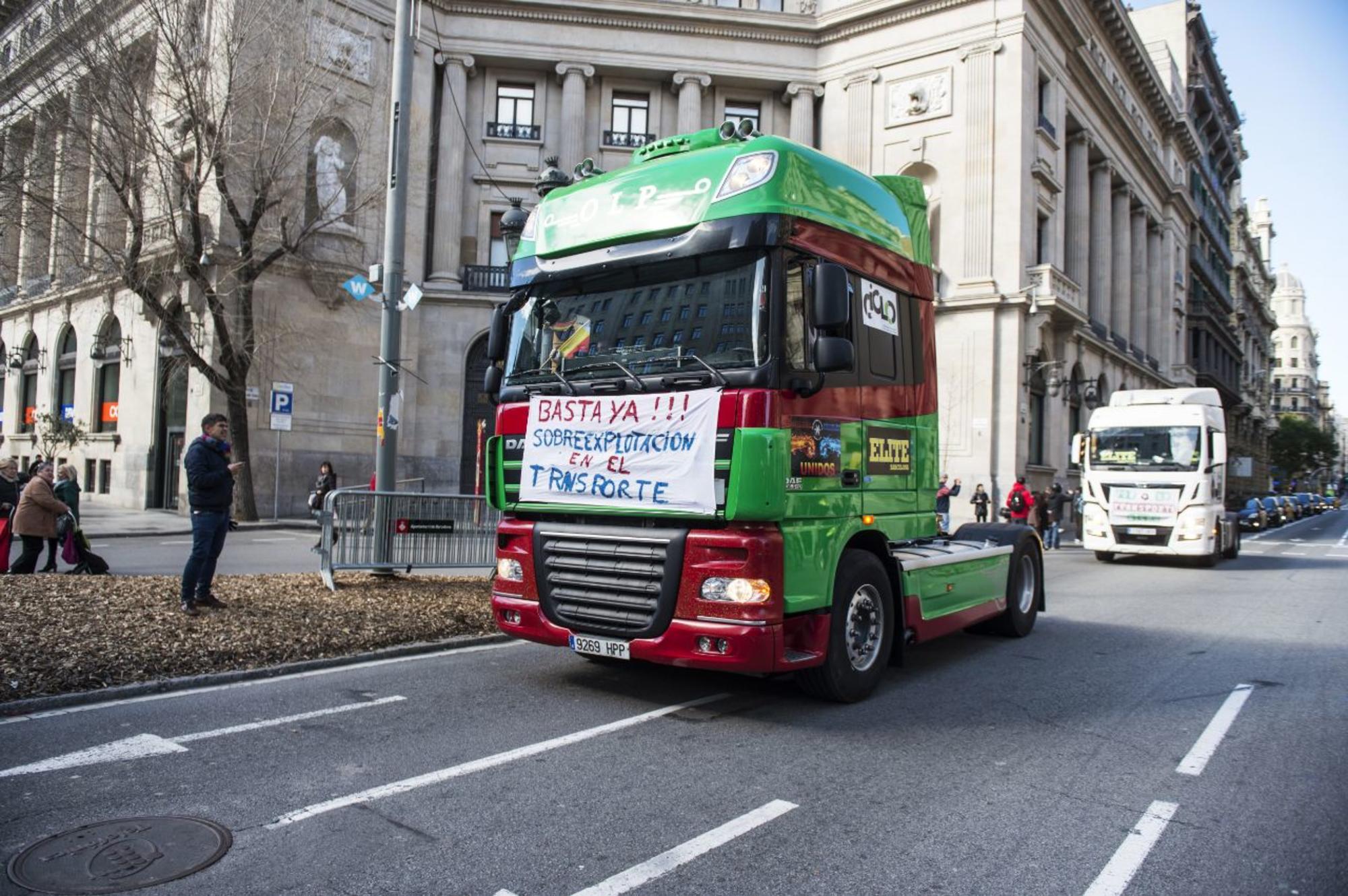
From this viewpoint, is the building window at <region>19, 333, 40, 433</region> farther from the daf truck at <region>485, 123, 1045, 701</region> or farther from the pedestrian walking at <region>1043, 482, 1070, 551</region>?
the pedestrian walking at <region>1043, 482, 1070, 551</region>

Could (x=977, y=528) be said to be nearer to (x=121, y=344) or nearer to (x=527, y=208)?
(x=527, y=208)

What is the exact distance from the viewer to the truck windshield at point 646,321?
5.82 metres

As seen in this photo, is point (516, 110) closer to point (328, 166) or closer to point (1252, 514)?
point (328, 166)

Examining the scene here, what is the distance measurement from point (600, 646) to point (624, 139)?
29319mm

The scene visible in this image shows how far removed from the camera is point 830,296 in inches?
219

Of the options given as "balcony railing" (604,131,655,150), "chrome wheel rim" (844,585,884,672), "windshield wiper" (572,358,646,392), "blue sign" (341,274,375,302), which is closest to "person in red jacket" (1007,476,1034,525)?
"blue sign" (341,274,375,302)

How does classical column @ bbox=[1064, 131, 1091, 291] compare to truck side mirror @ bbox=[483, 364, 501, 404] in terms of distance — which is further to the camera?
classical column @ bbox=[1064, 131, 1091, 291]

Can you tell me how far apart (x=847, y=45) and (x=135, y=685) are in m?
32.9

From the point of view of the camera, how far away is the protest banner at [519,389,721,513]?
576cm

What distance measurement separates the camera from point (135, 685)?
6.36 m

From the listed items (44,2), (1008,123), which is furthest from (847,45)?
(44,2)

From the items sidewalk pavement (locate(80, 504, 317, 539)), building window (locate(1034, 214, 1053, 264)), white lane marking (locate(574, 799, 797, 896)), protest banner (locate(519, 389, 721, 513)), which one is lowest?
white lane marking (locate(574, 799, 797, 896))

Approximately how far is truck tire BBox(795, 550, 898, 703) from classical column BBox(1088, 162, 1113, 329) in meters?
38.1

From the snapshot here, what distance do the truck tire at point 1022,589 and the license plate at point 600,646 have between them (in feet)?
16.3
